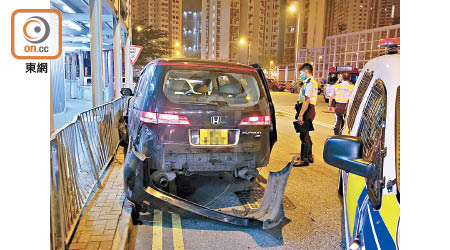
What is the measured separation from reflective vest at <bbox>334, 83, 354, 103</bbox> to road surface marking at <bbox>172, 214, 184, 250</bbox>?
590 centimetres

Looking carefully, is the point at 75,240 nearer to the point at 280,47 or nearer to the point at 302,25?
the point at 302,25

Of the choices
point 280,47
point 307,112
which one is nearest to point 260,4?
point 280,47

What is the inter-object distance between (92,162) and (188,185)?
1475mm

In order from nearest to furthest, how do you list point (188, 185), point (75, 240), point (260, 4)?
point (75, 240), point (188, 185), point (260, 4)

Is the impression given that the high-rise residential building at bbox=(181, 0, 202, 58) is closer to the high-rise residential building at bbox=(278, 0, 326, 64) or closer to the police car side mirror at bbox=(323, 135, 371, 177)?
the high-rise residential building at bbox=(278, 0, 326, 64)

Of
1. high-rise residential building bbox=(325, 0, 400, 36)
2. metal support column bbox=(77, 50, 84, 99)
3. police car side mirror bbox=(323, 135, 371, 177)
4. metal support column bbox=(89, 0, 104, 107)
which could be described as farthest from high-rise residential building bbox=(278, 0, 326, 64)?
police car side mirror bbox=(323, 135, 371, 177)

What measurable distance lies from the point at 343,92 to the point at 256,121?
16.0ft

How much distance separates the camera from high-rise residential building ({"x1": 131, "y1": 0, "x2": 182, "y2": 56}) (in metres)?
133

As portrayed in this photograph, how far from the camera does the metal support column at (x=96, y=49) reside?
25.5 ft

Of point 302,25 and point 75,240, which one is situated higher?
point 302,25

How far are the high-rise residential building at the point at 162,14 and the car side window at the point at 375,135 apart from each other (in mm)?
130911

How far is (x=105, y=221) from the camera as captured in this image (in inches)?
154

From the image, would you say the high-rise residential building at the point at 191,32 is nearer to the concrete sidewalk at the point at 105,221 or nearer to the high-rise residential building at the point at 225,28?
the high-rise residential building at the point at 225,28

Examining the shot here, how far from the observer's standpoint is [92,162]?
16.3 ft
